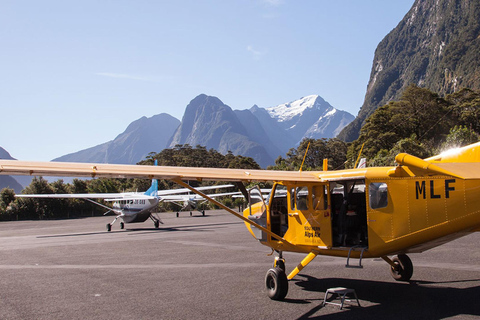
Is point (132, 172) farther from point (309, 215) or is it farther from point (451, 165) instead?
point (451, 165)

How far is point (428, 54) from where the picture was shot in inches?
5812

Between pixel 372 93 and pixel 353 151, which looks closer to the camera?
pixel 353 151

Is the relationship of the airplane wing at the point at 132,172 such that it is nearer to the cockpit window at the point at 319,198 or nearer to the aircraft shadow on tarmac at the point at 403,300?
the cockpit window at the point at 319,198

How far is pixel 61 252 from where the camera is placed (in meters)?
15.1

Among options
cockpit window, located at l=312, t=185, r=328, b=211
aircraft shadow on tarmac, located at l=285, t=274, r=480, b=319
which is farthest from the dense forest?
cockpit window, located at l=312, t=185, r=328, b=211

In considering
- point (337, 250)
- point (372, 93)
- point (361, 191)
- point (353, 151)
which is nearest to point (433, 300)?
point (337, 250)

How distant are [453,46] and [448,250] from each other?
406 feet

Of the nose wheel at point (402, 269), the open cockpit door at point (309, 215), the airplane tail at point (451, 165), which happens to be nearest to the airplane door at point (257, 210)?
the open cockpit door at point (309, 215)

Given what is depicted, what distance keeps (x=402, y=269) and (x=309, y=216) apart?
7.86 ft

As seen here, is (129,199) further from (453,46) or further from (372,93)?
(372,93)

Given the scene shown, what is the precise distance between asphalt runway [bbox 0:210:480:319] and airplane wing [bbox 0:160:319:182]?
2230 millimetres

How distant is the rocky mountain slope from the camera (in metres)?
111

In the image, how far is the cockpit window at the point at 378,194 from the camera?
698cm

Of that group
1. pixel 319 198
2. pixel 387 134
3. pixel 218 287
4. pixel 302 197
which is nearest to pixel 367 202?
pixel 319 198
